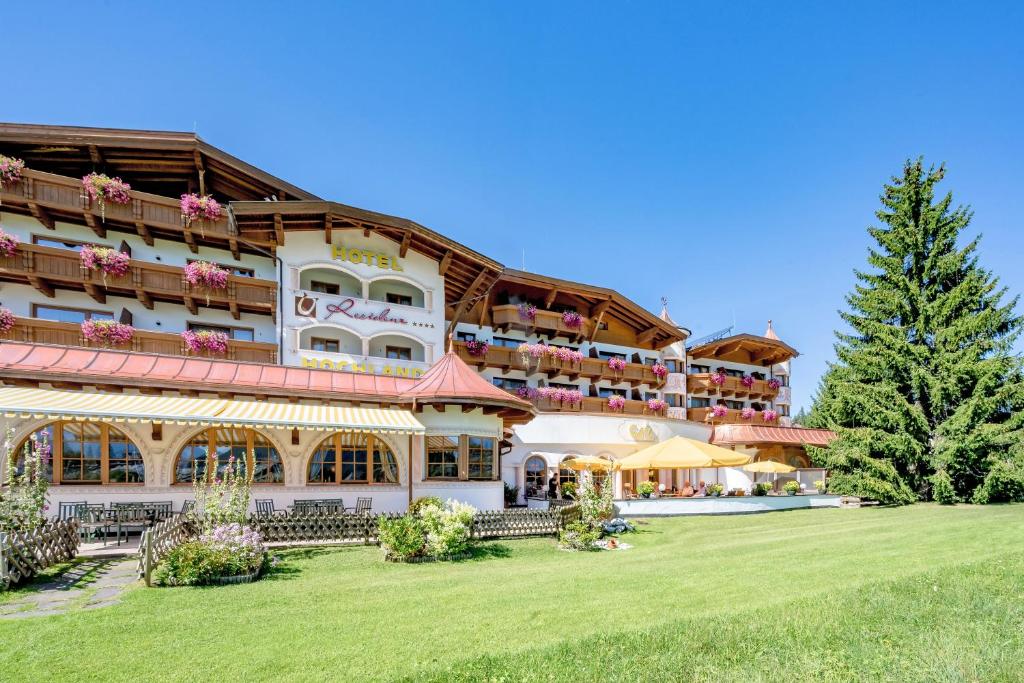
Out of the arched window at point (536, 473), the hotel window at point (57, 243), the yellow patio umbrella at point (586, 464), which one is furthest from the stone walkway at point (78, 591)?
the arched window at point (536, 473)

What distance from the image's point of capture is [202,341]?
20875 mm

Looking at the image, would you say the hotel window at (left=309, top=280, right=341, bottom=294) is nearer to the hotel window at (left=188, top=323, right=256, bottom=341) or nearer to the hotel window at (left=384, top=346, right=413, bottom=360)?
the hotel window at (left=188, top=323, right=256, bottom=341)

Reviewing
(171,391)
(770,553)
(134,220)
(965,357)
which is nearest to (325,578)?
(171,391)

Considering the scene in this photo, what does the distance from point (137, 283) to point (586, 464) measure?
67.8ft

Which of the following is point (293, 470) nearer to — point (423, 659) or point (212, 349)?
point (212, 349)

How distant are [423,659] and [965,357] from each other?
29241 millimetres

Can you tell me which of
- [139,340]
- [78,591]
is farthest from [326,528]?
[139,340]

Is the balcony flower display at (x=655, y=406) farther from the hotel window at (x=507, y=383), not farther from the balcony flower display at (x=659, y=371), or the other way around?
the hotel window at (x=507, y=383)

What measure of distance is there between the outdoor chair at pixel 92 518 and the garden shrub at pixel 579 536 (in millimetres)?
11534

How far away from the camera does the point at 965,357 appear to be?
25375 mm

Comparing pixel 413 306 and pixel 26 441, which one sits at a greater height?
pixel 413 306

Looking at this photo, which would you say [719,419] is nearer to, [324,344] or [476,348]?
[476,348]

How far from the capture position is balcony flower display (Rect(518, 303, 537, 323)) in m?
29.7

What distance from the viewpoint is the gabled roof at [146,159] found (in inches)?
846
